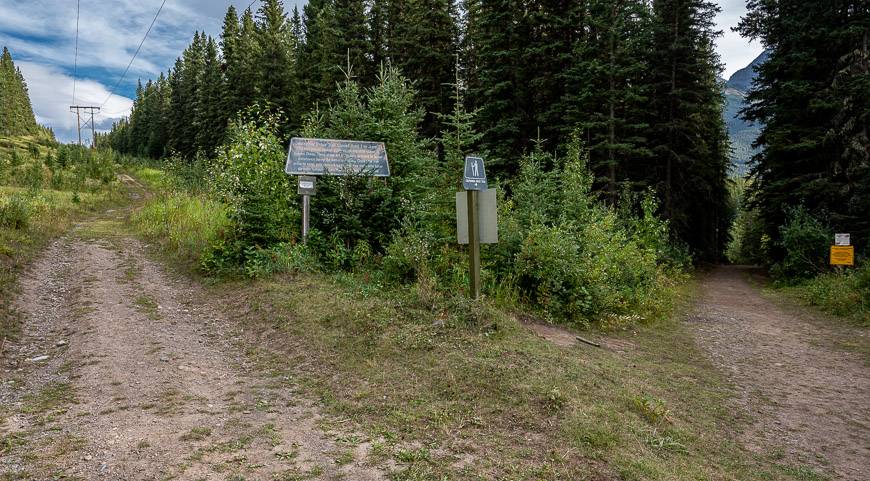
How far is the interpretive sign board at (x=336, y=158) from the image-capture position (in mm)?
10898

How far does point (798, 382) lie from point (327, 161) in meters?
9.52

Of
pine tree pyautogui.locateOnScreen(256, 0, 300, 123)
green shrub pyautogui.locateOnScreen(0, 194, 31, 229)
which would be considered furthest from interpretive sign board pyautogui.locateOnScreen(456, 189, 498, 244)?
pine tree pyautogui.locateOnScreen(256, 0, 300, 123)

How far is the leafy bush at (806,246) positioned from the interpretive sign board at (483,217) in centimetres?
1595

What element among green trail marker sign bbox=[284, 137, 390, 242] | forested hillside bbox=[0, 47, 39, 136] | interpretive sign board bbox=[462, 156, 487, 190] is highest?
forested hillside bbox=[0, 47, 39, 136]

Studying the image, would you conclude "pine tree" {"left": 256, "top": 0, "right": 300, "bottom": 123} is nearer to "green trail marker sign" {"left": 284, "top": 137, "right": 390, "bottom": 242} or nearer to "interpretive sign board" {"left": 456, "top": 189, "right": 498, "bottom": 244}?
"green trail marker sign" {"left": 284, "top": 137, "right": 390, "bottom": 242}

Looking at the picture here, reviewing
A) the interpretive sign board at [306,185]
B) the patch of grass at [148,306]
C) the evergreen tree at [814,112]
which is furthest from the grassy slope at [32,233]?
the evergreen tree at [814,112]

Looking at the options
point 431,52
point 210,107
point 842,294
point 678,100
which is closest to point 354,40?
point 431,52

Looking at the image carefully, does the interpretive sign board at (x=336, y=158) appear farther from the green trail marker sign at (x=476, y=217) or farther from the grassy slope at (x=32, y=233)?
the grassy slope at (x=32, y=233)

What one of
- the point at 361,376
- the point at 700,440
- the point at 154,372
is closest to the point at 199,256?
the point at 154,372

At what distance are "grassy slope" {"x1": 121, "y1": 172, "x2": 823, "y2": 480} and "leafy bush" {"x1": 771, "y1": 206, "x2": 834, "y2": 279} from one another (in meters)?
13.1

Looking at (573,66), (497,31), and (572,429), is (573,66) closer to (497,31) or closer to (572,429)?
(497,31)

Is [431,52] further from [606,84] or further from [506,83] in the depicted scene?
[606,84]

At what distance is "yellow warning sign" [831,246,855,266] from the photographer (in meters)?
15.4

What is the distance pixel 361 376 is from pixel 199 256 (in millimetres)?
7891
